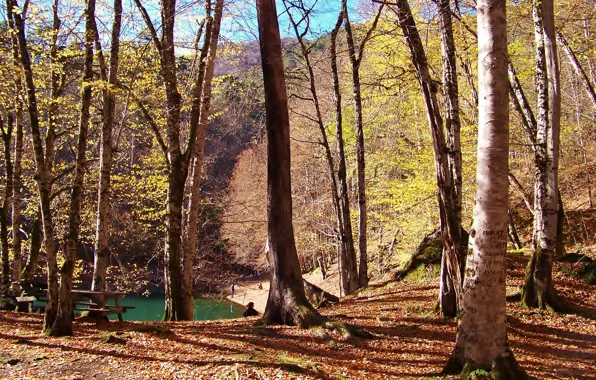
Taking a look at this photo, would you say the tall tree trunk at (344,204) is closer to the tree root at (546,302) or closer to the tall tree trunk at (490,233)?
the tree root at (546,302)

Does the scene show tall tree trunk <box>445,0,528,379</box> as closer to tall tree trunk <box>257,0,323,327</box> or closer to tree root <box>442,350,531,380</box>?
tree root <box>442,350,531,380</box>

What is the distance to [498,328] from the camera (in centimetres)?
434

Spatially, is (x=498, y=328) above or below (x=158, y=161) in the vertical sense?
below

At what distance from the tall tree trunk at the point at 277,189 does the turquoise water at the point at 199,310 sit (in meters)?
17.9

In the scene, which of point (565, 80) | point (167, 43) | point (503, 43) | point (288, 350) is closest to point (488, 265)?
point (503, 43)

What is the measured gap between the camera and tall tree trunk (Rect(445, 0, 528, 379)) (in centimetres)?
432

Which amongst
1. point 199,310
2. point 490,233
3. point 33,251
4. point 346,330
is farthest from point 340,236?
point 199,310

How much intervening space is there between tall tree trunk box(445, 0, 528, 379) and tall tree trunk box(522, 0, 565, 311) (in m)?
4.08

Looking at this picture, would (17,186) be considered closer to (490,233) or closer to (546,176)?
(490,233)

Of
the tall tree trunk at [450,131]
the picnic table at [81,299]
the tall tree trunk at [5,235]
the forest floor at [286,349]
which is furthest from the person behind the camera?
the tall tree trunk at [5,235]

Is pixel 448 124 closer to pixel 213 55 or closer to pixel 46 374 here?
pixel 213 55

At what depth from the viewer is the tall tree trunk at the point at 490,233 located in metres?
4.32

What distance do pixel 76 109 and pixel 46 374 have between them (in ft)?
30.6

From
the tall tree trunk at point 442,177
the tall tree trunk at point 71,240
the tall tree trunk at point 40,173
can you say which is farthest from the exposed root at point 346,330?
the tall tree trunk at point 40,173
